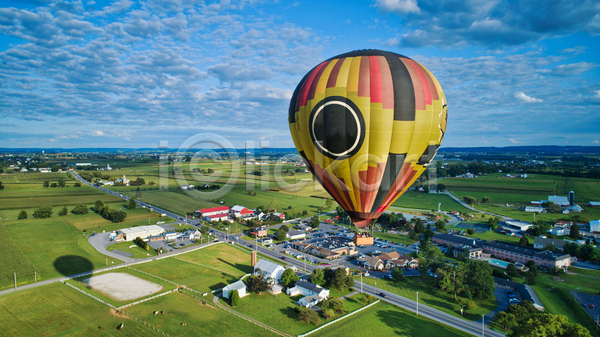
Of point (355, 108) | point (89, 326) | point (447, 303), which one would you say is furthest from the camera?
point (447, 303)

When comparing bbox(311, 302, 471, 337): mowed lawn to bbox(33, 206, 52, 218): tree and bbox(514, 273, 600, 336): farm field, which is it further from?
bbox(33, 206, 52, 218): tree

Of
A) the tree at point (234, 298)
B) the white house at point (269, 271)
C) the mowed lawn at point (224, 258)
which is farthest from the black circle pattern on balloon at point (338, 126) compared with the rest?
the mowed lawn at point (224, 258)

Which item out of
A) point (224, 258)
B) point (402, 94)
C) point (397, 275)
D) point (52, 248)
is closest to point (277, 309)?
point (397, 275)

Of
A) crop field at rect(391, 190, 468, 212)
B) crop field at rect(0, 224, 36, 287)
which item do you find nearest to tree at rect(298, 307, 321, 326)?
crop field at rect(0, 224, 36, 287)

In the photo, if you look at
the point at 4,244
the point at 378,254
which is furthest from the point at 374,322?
the point at 4,244

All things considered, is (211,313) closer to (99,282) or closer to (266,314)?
(266,314)

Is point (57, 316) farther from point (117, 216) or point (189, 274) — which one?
point (117, 216)

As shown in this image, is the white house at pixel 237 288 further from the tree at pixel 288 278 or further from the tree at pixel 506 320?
the tree at pixel 506 320
